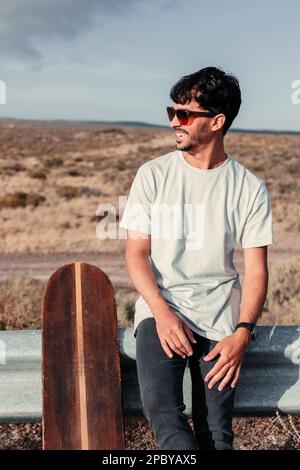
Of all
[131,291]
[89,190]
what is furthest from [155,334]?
[89,190]

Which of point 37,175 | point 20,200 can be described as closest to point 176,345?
point 20,200

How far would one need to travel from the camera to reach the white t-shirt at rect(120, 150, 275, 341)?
2.79m

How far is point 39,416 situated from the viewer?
8.66 ft

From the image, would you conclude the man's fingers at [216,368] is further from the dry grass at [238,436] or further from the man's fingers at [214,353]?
the dry grass at [238,436]

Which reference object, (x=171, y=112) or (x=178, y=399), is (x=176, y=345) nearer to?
(x=178, y=399)

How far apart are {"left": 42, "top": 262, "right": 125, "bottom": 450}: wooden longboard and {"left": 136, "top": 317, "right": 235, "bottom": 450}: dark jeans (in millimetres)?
122

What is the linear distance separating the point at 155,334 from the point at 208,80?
1.08 meters

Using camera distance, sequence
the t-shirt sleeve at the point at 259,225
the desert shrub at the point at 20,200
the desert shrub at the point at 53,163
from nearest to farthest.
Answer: the t-shirt sleeve at the point at 259,225 < the desert shrub at the point at 20,200 < the desert shrub at the point at 53,163

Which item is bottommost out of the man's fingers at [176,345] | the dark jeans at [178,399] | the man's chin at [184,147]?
the dark jeans at [178,399]

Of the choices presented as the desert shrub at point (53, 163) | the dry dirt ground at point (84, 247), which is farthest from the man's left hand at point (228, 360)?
the desert shrub at point (53, 163)

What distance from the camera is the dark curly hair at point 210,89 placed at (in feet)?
9.39

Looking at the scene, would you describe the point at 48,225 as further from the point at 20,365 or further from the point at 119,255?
the point at 20,365

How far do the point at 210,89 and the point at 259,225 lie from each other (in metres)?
0.61
